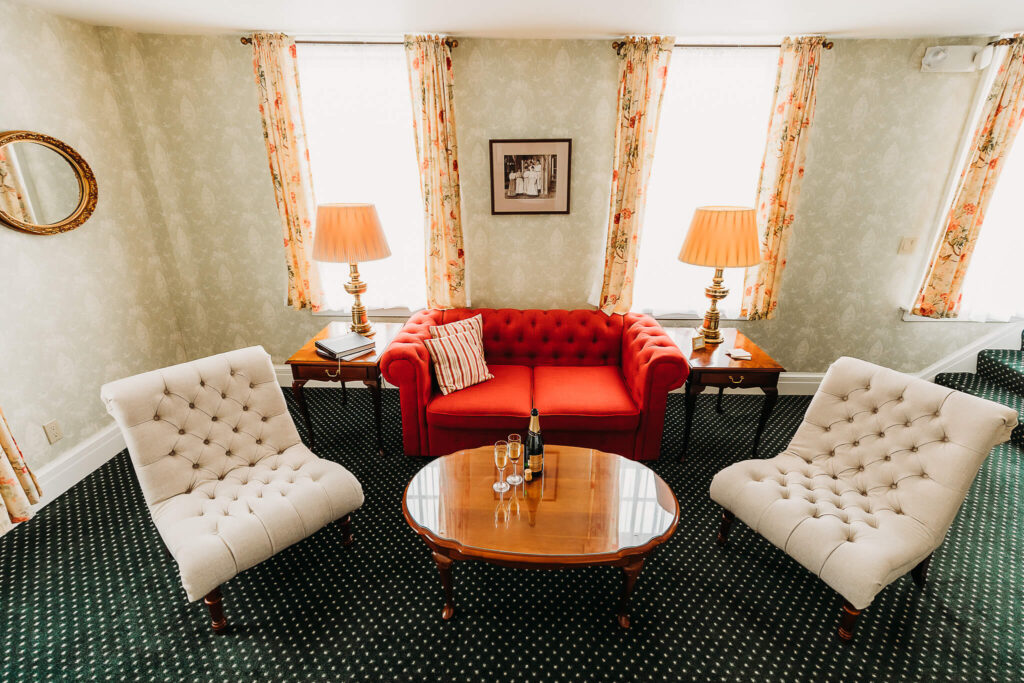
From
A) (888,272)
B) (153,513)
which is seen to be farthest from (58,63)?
(888,272)

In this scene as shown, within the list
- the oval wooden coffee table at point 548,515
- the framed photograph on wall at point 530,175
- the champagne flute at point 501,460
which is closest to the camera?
the oval wooden coffee table at point 548,515

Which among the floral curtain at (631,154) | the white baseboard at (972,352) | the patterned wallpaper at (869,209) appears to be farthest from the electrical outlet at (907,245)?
the floral curtain at (631,154)

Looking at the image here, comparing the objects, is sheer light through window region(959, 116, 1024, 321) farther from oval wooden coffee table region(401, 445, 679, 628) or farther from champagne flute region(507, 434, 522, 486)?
champagne flute region(507, 434, 522, 486)

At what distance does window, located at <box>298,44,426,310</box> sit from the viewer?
10.6 feet

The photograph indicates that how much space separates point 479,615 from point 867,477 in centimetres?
187

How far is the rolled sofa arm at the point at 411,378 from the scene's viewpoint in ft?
9.39

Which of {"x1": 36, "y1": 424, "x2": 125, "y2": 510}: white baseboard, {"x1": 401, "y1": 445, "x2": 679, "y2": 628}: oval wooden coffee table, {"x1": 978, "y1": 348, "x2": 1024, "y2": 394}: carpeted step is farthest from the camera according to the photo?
{"x1": 978, "y1": 348, "x2": 1024, "y2": 394}: carpeted step

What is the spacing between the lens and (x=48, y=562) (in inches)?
93.1

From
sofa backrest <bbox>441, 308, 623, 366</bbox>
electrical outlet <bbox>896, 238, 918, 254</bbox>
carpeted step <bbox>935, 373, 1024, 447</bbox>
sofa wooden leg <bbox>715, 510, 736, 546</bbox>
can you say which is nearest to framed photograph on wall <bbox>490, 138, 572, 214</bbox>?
sofa backrest <bbox>441, 308, 623, 366</bbox>

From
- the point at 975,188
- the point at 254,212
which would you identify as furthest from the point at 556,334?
the point at 975,188

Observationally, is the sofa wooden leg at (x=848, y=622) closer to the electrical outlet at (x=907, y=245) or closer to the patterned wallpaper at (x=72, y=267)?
the electrical outlet at (x=907, y=245)

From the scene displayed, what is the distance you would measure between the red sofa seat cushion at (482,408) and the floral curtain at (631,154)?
1.14 m

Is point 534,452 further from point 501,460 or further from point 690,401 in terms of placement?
point 690,401

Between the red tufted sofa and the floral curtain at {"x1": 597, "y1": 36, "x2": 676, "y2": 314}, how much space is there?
30 centimetres
